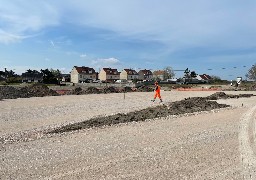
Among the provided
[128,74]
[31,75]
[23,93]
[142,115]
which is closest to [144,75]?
[128,74]

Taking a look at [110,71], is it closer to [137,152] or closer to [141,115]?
[141,115]

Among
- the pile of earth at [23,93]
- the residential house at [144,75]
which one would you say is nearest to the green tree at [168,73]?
the residential house at [144,75]

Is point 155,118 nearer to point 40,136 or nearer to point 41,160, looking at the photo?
point 40,136

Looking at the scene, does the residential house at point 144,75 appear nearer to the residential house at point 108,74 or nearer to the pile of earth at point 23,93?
the residential house at point 108,74

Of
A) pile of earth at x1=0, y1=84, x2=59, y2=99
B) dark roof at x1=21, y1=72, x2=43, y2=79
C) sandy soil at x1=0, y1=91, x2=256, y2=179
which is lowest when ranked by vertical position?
sandy soil at x1=0, y1=91, x2=256, y2=179

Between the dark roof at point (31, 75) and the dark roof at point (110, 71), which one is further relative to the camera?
the dark roof at point (110, 71)

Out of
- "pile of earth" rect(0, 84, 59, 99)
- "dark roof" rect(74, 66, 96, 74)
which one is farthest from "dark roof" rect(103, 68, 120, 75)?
"pile of earth" rect(0, 84, 59, 99)

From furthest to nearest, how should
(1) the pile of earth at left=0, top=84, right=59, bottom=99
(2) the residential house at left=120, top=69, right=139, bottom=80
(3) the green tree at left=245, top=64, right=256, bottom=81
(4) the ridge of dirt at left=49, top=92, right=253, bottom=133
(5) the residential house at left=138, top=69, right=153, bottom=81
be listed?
(5) the residential house at left=138, top=69, right=153, bottom=81 → (2) the residential house at left=120, top=69, right=139, bottom=80 → (3) the green tree at left=245, top=64, right=256, bottom=81 → (1) the pile of earth at left=0, top=84, right=59, bottom=99 → (4) the ridge of dirt at left=49, top=92, right=253, bottom=133

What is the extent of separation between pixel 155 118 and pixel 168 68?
99326mm

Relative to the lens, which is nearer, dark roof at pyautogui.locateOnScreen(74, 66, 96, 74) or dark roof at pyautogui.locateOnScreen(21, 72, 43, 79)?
dark roof at pyautogui.locateOnScreen(21, 72, 43, 79)

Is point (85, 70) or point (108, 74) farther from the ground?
point (85, 70)

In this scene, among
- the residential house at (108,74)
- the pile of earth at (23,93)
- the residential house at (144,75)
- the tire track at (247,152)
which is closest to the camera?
the tire track at (247,152)

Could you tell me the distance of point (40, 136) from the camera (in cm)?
1176

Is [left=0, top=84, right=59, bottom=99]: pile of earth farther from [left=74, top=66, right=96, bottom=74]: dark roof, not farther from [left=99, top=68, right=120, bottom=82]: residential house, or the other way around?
[left=99, top=68, right=120, bottom=82]: residential house
